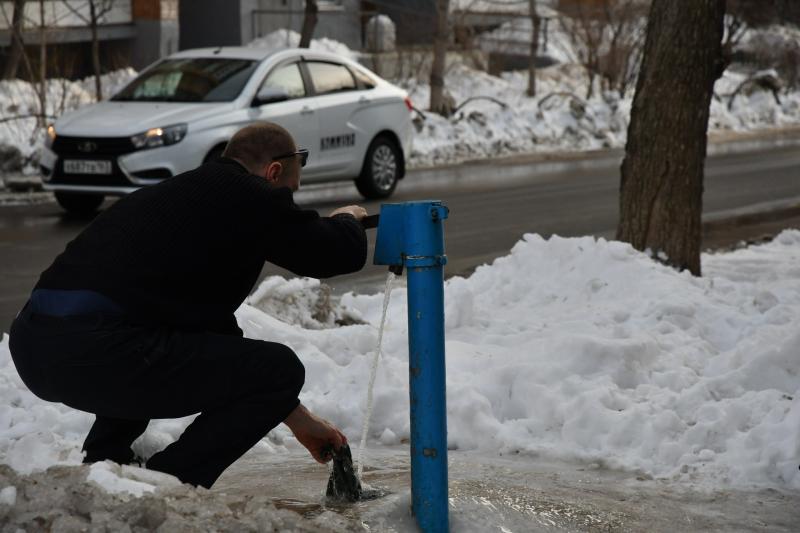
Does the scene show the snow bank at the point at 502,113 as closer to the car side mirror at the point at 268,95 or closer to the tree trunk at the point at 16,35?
the tree trunk at the point at 16,35

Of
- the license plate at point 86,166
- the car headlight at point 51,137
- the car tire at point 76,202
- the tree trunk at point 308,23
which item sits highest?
the tree trunk at point 308,23

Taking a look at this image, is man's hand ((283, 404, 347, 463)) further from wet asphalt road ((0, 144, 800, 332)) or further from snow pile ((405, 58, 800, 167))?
snow pile ((405, 58, 800, 167))

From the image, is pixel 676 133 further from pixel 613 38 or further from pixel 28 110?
pixel 613 38

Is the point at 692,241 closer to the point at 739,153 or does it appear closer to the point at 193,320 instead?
the point at 193,320

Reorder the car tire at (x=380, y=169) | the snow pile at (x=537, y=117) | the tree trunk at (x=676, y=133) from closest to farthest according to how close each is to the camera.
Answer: the tree trunk at (x=676, y=133), the car tire at (x=380, y=169), the snow pile at (x=537, y=117)

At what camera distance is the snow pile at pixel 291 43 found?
1129 inches

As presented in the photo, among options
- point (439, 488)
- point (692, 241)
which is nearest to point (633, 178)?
point (692, 241)

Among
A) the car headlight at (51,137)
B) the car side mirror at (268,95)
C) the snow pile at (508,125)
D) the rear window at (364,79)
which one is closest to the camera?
the car headlight at (51,137)

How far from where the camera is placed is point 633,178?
8.34m

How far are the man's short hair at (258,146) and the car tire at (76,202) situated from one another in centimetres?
944

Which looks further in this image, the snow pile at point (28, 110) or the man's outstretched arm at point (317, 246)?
the snow pile at point (28, 110)

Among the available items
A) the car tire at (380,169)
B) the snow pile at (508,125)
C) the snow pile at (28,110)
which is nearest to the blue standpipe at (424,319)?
the car tire at (380,169)

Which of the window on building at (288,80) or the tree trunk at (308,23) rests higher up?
the tree trunk at (308,23)

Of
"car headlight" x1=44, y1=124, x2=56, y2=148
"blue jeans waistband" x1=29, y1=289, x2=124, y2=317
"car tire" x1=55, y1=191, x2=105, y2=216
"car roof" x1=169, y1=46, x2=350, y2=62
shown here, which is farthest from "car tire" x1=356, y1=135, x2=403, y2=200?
"blue jeans waistband" x1=29, y1=289, x2=124, y2=317
